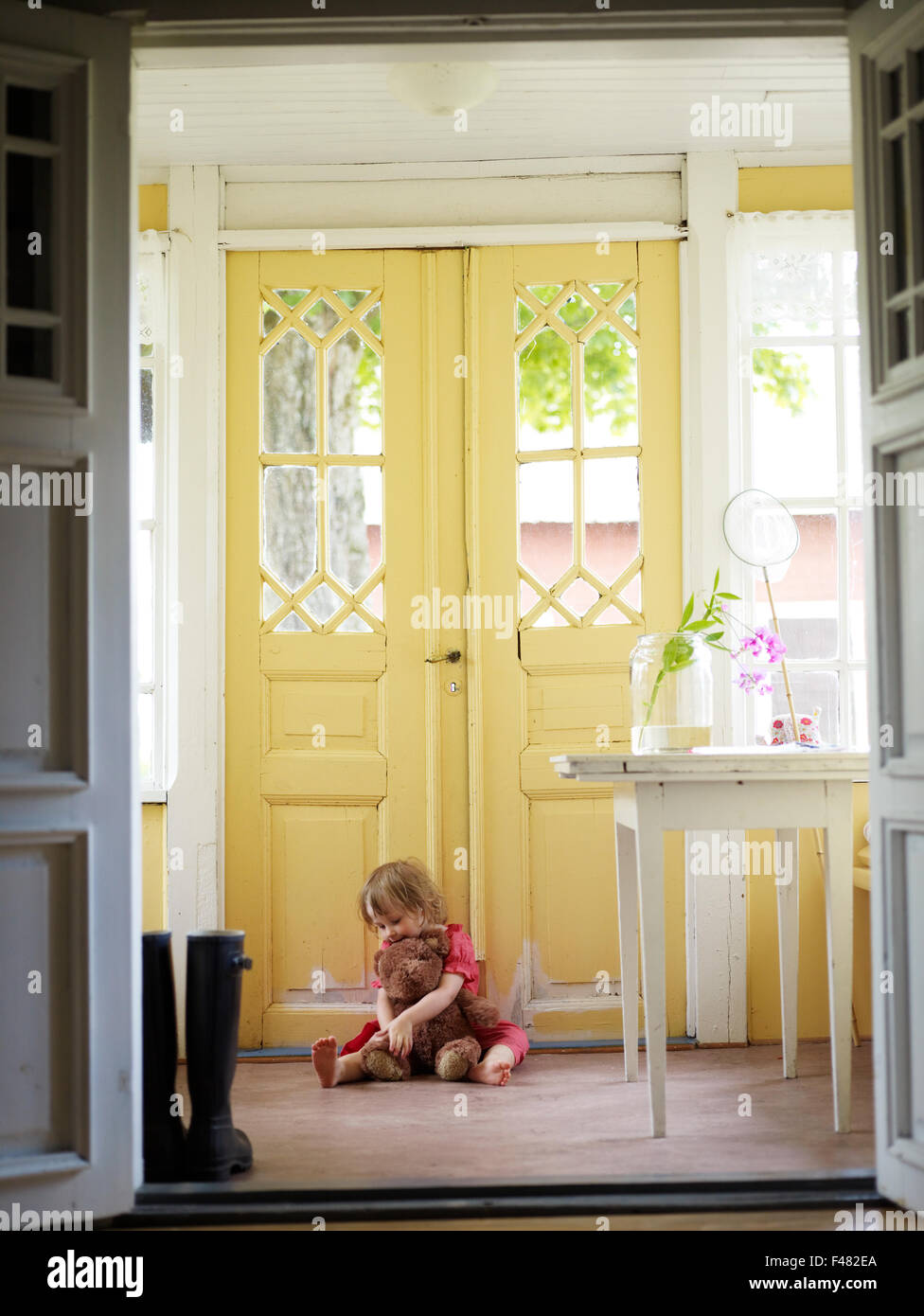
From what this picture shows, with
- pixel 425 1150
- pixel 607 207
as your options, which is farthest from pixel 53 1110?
pixel 607 207

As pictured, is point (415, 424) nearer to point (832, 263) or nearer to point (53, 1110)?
point (832, 263)

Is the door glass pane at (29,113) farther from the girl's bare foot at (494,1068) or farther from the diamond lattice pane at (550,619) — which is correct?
the girl's bare foot at (494,1068)

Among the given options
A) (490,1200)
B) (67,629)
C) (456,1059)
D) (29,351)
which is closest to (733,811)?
(490,1200)

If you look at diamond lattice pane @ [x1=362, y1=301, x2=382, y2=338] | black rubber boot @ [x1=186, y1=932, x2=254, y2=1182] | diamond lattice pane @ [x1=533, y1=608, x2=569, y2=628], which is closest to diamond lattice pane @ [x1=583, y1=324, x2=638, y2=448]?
diamond lattice pane @ [x1=533, y1=608, x2=569, y2=628]

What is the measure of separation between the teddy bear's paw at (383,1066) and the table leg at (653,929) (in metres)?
0.98

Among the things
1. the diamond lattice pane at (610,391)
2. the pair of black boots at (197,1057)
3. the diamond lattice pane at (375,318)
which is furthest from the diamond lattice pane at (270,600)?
the pair of black boots at (197,1057)

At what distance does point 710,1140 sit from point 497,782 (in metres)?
1.58

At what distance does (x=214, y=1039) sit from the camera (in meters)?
2.81

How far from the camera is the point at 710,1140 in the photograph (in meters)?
3.01

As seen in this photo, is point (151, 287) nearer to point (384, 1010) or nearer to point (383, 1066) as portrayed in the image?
point (384, 1010)

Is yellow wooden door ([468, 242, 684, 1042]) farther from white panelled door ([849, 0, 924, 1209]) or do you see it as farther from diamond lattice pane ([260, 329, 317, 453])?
white panelled door ([849, 0, 924, 1209])

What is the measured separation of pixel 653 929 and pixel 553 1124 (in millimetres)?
607

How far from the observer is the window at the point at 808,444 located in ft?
14.2

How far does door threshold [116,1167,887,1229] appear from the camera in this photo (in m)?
2.51
